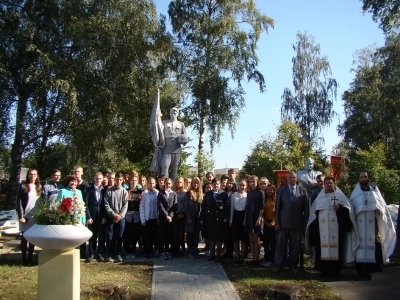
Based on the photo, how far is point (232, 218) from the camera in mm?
9477

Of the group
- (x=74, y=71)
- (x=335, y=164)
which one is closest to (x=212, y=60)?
(x=74, y=71)

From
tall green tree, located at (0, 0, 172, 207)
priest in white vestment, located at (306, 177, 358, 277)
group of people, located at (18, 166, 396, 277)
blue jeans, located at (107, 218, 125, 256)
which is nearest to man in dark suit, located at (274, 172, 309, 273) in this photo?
group of people, located at (18, 166, 396, 277)

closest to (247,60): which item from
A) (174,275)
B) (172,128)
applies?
(172,128)

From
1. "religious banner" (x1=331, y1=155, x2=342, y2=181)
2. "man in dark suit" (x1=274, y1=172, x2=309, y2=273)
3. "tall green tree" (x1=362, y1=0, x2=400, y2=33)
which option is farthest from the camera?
"tall green tree" (x1=362, y1=0, x2=400, y2=33)

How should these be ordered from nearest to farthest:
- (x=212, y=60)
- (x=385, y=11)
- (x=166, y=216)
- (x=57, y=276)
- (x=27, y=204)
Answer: (x=57, y=276), (x=27, y=204), (x=166, y=216), (x=385, y=11), (x=212, y=60)

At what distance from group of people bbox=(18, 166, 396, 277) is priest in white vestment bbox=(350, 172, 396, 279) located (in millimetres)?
17

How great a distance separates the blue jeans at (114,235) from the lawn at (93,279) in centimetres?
45

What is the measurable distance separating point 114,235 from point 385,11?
15.8m

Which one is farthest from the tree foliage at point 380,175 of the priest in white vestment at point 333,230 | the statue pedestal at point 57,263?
the statue pedestal at point 57,263

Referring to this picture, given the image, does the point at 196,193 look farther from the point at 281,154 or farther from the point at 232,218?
the point at 281,154

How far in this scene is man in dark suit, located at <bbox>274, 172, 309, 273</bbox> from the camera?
8570 millimetres

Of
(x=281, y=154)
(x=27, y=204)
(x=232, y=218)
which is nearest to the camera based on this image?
(x=27, y=204)

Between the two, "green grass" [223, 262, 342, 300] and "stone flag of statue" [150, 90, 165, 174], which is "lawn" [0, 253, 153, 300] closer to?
"green grass" [223, 262, 342, 300]

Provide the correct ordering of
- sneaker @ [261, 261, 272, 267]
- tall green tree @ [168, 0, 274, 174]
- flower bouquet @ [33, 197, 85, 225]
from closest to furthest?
flower bouquet @ [33, 197, 85, 225] < sneaker @ [261, 261, 272, 267] < tall green tree @ [168, 0, 274, 174]
